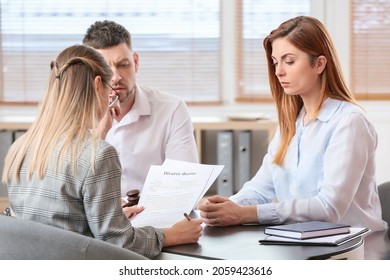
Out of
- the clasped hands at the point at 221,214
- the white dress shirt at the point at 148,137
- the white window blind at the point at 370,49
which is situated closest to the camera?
the clasped hands at the point at 221,214

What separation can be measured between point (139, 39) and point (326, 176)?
2.82 metres

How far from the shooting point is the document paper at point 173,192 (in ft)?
6.56

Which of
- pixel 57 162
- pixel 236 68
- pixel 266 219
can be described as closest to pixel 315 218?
pixel 266 219

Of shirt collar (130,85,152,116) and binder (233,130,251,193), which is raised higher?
shirt collar (130,85,152,116)

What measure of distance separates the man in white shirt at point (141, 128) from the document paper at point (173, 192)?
2.68ft

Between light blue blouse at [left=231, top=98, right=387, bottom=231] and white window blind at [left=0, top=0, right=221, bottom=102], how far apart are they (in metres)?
2.38

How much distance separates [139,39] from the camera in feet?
15.7

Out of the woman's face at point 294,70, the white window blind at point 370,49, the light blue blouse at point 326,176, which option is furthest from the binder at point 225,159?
the woman's face at point 294,70

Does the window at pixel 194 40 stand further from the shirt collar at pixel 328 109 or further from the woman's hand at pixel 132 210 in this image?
the woman's hand at pixel 132 210

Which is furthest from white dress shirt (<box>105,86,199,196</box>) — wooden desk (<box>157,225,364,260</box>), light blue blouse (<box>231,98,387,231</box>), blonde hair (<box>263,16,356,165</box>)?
wooden desk (<box>157,225,364,260</box>)

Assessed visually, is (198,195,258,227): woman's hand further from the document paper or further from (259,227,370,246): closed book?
(259,227,370,246): closed book

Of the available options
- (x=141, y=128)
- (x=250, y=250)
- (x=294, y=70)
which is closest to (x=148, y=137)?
(x=141, y=128)

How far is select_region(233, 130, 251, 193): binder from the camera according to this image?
4.36 m
